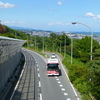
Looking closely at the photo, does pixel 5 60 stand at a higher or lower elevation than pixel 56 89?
higher

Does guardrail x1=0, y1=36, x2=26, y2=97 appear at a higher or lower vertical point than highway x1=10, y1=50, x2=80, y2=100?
higher

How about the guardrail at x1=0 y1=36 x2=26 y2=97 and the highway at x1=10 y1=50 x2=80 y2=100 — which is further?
the guardrail at x1=0 y1=36 x2=26 y2=97

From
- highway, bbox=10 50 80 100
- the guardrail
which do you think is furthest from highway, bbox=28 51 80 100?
the guardrail

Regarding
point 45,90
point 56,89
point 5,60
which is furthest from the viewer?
point 5,60

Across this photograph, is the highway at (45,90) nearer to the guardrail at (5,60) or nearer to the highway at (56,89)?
the highway at (56,89)

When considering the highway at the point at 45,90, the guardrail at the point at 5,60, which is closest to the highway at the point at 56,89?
the highway at the point at 45,90

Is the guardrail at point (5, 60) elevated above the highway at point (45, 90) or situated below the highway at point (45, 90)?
above

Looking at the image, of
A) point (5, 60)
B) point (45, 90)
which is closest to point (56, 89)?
point (45, 90)

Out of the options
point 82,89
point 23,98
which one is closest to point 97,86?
point 82,89

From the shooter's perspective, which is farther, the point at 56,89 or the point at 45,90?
the point at 56,89

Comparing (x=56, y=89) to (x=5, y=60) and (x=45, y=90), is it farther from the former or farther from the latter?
(x=5, y=60)

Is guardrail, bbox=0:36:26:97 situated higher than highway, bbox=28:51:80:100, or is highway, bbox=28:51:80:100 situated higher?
guardrail, bbox=0:36:26:97

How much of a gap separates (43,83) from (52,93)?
4176 mm

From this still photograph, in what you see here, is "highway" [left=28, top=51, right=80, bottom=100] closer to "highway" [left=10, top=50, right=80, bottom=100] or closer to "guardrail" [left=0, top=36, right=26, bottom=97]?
"highway" [left=10, top=50, right=80, bottom=100]
